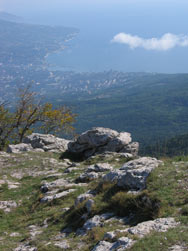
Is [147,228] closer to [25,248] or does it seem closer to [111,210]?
[111,210]

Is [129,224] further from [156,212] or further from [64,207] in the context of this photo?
[64,207]

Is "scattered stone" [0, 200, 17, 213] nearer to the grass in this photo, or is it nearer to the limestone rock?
the grass

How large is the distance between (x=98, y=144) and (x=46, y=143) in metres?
8.38

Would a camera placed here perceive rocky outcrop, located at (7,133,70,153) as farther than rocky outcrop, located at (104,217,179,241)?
Yes

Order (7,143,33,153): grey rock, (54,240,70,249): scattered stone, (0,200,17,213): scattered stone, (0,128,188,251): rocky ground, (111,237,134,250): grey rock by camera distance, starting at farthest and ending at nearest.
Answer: (7,143,33,153): grey rock, (0,200,17,213): scattered stone, (54,240,70,249): scattered stone, (0,128,188,251): rocky ground, (111,237,134,250): grey rock

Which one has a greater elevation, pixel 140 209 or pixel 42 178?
pixel 140 209

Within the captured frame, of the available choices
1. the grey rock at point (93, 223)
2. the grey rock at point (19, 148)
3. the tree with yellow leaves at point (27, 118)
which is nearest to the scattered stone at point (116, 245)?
the grey rock at point (93, 223)

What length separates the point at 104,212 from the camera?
14.3 metres

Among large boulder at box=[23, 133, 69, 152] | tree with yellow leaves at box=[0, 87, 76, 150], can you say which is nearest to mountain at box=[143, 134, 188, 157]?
tree with yellow leaves at box=[0, 87, 76, 150]

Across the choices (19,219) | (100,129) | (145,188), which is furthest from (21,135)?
(145,188)

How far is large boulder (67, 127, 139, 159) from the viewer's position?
37469 mm

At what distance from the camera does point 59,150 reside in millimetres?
40656

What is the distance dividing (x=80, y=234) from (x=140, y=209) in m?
3.05

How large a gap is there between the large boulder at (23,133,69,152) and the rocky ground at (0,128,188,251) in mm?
16997
